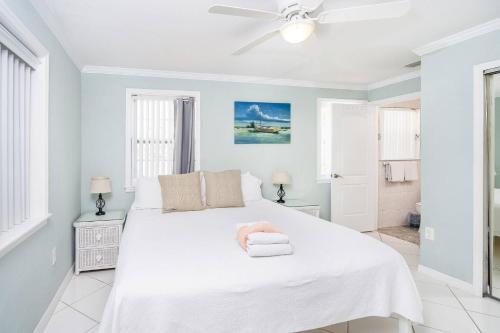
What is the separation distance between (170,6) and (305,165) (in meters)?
3.02

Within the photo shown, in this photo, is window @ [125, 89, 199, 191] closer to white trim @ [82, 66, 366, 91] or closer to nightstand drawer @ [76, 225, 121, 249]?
white trim @ [82, 66, 366, 91]

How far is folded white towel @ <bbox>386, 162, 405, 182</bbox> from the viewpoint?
5328 millimetres

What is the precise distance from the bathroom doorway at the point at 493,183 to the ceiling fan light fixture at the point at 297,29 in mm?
1813

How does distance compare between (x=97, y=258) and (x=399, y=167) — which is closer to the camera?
(x=97, y=258)

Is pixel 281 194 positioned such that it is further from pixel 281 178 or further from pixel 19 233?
A: pixel 19 233

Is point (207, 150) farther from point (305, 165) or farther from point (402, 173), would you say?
point (402, 173)

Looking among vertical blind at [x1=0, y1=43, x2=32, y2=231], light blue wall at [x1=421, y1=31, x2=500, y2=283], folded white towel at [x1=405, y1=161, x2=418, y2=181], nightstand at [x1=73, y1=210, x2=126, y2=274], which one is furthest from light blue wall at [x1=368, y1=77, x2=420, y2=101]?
vertical blind at [x1=0, y1=43, x2=32, y2=231]

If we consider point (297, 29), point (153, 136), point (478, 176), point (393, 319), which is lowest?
point (393, 319)

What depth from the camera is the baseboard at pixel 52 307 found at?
2.16 m

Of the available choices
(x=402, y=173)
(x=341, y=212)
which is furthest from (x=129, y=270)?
(x=402, y=173)

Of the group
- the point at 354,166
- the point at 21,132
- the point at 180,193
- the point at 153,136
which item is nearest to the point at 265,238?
the point at 180,193

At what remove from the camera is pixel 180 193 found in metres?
3.31

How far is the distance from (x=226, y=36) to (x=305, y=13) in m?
1.02

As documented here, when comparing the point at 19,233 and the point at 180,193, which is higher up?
the point at 180,193
